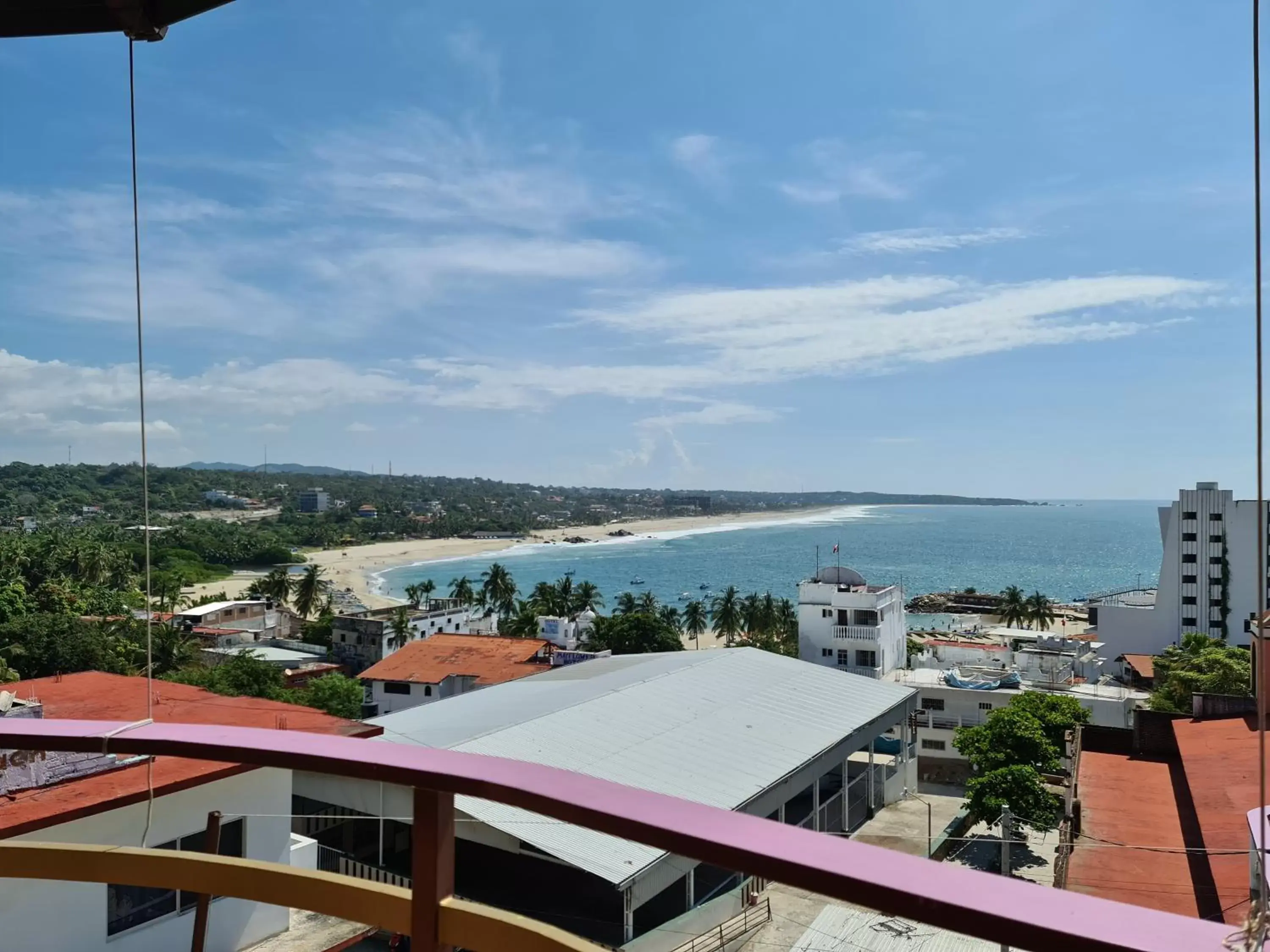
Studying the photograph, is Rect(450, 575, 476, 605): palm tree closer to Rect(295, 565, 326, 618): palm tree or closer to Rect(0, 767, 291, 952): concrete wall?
Rect(295, 565, 326, 618): palm tree

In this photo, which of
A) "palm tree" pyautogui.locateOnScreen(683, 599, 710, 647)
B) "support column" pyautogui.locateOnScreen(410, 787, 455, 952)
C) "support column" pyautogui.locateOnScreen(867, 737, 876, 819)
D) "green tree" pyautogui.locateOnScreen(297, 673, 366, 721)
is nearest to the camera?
"support column" pyautogui.locateOnScreen(410, 787, 455, 952)

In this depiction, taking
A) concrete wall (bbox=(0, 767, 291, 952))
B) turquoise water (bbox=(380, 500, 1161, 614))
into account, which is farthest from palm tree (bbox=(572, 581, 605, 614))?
concrete wall (bbox=(0, 767, 291, 952))

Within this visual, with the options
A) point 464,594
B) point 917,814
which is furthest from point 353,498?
point 917,814

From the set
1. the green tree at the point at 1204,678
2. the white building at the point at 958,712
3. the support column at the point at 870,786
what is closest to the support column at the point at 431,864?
the support column at the point at 870,786

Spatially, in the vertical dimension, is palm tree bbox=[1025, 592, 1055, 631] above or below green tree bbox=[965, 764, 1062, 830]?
Result: below

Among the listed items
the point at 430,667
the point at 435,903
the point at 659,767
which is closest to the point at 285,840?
the point at 435,903

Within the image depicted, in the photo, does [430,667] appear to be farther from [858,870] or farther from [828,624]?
[858,870]

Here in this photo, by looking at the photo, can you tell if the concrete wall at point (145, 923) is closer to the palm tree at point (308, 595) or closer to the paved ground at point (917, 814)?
the paved ground at point (917, 814)
